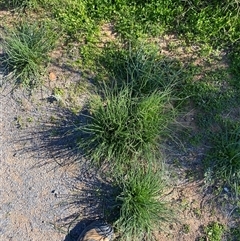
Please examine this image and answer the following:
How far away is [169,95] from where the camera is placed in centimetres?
364

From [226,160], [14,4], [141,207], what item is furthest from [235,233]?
[14,4]

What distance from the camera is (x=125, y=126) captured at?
3.46 metres

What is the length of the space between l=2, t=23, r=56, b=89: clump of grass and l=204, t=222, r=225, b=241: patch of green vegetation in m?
1.87

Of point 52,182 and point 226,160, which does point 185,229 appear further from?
point 52,182

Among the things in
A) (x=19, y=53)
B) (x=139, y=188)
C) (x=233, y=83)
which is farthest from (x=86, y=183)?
(x=233, y=83)

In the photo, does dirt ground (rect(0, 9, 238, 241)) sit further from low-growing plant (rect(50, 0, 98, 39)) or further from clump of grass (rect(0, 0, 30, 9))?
clump of grass (rect(0, 0, 30, 9))

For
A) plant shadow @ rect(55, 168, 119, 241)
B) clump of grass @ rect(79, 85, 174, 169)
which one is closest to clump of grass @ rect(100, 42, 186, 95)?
clump of grass @ rect(79, 85, 174, 169)

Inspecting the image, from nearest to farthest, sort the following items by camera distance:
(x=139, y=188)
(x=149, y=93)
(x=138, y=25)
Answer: (x=139, y=188) < (x=149, y=93) < (x=138, y=25)

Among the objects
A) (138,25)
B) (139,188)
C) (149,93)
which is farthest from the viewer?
(138,25)

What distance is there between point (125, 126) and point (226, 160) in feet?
2.87

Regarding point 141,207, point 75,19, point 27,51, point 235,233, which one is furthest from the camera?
point 75,19

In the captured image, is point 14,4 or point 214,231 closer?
point 214,231

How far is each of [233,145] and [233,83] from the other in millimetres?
563

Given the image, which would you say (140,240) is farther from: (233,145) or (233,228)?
(233,145)
